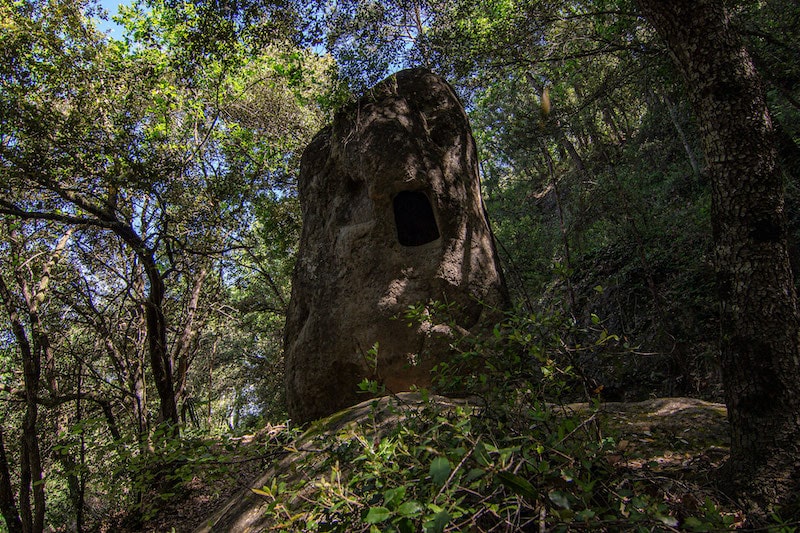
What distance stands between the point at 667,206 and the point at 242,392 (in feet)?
54.0

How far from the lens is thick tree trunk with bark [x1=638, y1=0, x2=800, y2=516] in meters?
2.26

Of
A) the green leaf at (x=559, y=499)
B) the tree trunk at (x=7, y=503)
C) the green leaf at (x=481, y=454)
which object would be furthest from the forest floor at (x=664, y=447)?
the tree trunk at (x=7, y=503)

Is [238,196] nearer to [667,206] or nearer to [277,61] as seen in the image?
[277,61]

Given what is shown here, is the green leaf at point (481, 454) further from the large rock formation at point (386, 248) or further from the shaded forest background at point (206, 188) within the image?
the large rock formation at point (386, 248)

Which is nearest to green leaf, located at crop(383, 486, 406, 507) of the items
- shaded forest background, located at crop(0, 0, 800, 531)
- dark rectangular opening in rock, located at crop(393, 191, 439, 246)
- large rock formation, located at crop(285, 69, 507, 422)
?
shaded forest background, located at crop(0, 0, 800, 531)

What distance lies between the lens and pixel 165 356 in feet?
21.4

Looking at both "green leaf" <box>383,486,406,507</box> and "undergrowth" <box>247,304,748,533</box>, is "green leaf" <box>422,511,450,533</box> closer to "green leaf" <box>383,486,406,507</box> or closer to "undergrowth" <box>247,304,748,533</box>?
"undergrowth" <box>247,304,748,533</box>

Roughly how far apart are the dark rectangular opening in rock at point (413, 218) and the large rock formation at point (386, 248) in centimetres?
2

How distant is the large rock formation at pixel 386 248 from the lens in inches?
215

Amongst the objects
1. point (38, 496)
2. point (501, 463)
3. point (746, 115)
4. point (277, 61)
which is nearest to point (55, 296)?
point (38, 496)

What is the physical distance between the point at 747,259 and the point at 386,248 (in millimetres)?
4110

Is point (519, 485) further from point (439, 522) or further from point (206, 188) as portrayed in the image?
point (206, 188)

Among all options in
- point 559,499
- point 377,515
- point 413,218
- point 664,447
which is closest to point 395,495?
point 377,515

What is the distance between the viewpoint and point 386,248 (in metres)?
5.88
